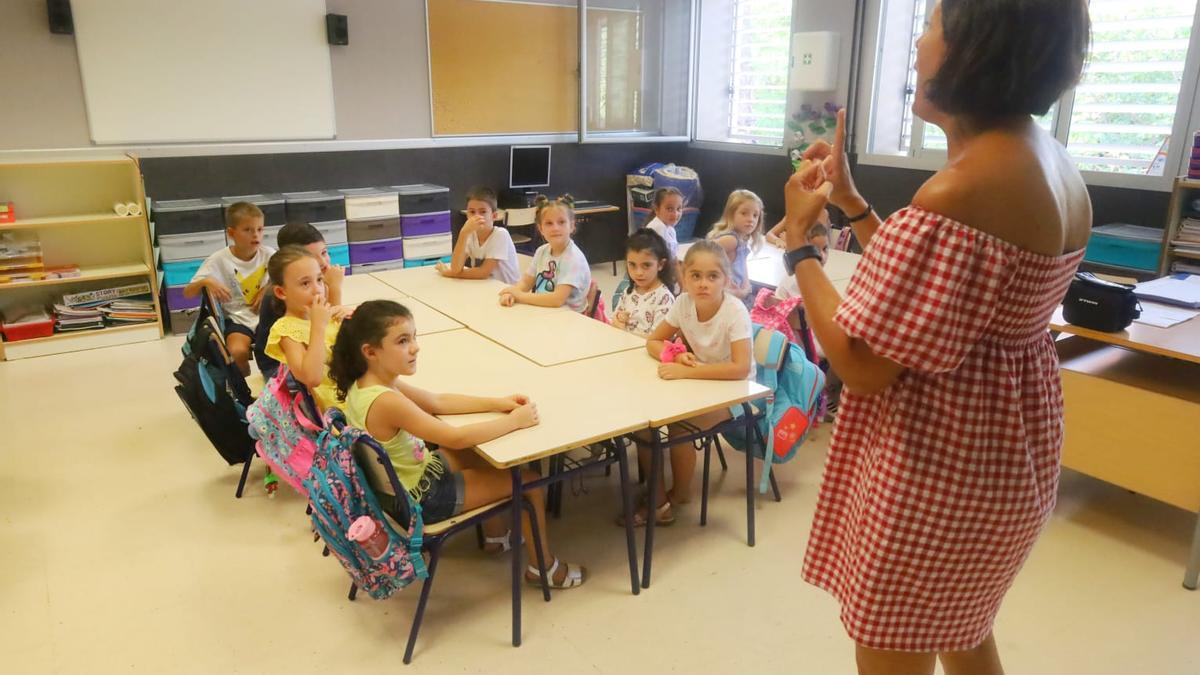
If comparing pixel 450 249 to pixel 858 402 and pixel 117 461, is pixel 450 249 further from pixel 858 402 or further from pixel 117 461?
pixel 858 402

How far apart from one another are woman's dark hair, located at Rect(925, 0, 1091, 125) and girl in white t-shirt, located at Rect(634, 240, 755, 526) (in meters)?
1.50

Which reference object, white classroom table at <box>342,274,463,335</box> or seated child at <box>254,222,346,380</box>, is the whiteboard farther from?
seated child at <box>254,222,346,380</box>

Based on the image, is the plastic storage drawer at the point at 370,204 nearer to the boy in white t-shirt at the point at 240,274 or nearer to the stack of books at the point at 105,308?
the stack of books at the point at 105,308

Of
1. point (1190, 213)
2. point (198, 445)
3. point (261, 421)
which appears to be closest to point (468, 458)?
point (261, 421)

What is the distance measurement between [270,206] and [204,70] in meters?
0.98

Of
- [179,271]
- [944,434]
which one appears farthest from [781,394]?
[179,271]

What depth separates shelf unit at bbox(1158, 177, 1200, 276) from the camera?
3791 mm

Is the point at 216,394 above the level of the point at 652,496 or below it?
above

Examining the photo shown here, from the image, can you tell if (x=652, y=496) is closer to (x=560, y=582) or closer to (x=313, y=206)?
(x=560, y=582)

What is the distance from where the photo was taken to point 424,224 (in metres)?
6.05

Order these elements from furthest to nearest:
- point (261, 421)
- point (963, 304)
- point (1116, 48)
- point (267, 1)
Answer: point (267, 1), point (1116, 48), point (261, 421), point (963, 304)

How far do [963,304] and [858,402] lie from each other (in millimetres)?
255

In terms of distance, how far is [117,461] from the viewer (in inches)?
133

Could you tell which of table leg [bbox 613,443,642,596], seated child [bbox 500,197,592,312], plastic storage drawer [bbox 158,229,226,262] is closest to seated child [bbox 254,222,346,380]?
seated child [bbox 500,197,592,312]
